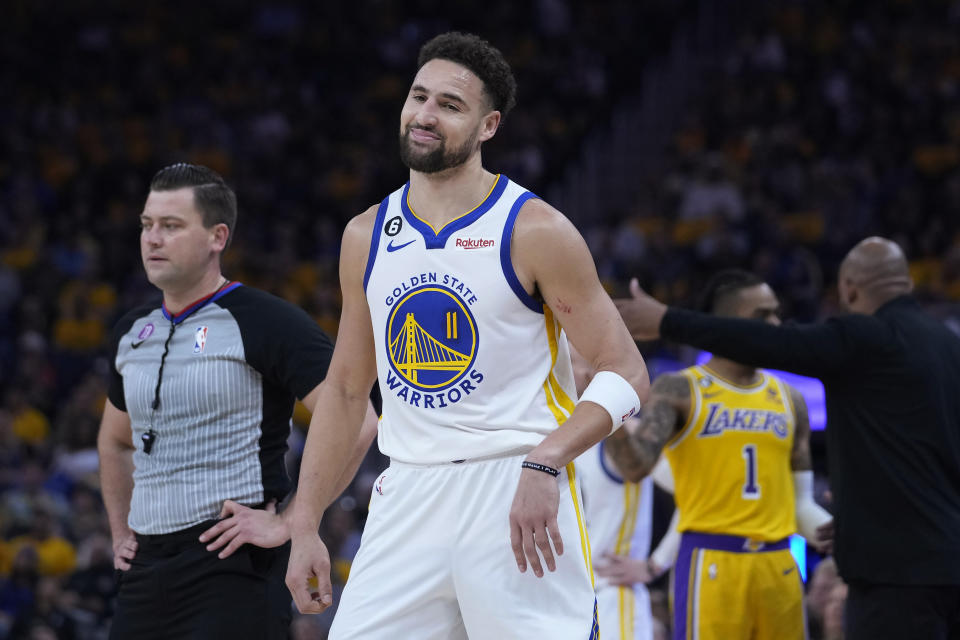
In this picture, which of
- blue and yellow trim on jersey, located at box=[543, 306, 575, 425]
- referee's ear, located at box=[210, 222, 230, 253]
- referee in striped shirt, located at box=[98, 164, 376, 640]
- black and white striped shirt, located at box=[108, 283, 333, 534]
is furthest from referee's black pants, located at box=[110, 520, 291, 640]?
blue and yellow trim on jersey, located at box=[543, 306, 575, 425]

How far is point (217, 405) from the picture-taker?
15.2 ft

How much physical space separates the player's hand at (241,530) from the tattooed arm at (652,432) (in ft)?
6.25

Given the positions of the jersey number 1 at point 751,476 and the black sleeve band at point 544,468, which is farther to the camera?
the jersey number 1 at point 751,476

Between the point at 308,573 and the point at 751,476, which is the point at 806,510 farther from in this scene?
the point at 308,573

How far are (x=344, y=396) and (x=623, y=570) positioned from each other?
247cm

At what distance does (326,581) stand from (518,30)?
1855cm

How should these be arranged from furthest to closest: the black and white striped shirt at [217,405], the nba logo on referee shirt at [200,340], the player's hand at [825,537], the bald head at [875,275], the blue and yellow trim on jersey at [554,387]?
the player's hand at [825,537]
the bald head at [875,275]
the nba logo on referee shirt at [200,340]
the black and white striped shirt at [217,405]
the blue and yellow trim on jersey at [554,387]

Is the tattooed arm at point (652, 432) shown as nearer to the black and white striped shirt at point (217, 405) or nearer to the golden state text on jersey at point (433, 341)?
the black and white striped shirt at point (217, 405)

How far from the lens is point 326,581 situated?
3.85 meters

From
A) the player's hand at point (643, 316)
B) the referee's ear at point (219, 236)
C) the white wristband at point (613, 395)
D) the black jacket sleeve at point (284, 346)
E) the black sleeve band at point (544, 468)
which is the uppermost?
the referee's ear at point (219, 236)

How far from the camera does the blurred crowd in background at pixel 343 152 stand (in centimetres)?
1336

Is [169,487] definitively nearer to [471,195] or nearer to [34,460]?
[471,195]

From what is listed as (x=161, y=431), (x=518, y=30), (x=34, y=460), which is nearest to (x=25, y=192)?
(x=34, y=460)

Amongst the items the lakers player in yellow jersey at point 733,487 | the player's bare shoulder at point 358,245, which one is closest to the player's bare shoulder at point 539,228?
the player's bare shoulder at point 358,245
